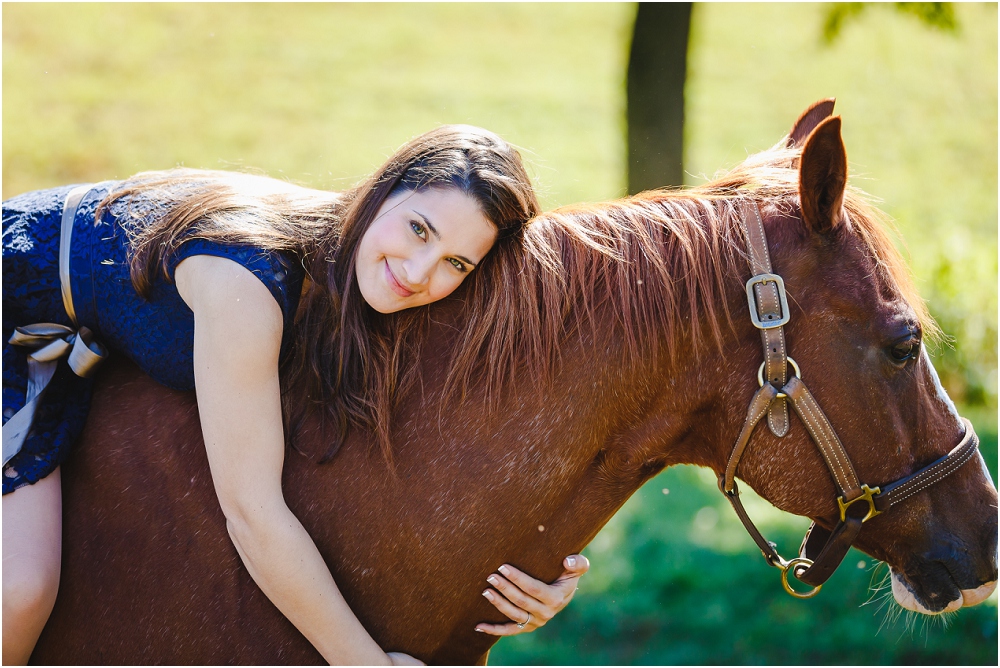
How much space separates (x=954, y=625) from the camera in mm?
4363

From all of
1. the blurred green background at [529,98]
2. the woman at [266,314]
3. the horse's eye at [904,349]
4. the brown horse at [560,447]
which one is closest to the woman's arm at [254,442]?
the woman at [266,314]

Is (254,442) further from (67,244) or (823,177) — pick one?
(823,177)

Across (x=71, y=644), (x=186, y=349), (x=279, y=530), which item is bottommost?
(x=71, y=644)

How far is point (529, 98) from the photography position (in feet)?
39.2

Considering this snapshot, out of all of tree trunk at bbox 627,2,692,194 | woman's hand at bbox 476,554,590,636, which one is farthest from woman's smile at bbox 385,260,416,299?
tree trunk at bbox 627,2,692,194

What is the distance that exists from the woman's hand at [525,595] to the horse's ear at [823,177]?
1086mm

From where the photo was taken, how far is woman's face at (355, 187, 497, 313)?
195 cm

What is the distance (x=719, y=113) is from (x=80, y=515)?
11472 millimetres

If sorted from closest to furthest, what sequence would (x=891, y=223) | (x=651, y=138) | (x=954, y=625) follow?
(x=891, y=223) → (x=954, y=625) → (x=651, y=138)

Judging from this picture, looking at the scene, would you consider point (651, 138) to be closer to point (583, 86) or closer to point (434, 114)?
point (434, 114)

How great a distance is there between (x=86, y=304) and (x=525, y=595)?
1.46m

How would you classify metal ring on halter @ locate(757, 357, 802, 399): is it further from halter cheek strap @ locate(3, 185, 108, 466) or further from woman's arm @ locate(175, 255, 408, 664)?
halter cheek strap @ locate(3, 185, 108, 466)

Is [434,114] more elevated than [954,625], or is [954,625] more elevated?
[434,114]

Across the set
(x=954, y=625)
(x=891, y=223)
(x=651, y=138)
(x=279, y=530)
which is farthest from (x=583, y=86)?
(x=279, y=530)
